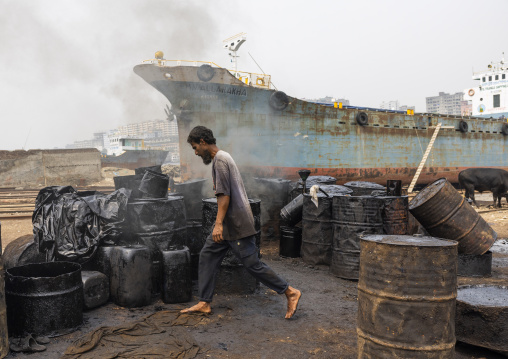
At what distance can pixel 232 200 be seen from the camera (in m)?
4.22

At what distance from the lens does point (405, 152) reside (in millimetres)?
22141

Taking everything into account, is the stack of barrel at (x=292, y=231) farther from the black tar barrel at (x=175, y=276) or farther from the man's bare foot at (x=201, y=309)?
the man's bare foot at (x=201, y=309)

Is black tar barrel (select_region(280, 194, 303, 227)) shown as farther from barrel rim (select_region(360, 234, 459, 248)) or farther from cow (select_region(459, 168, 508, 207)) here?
cow (select_region(459, 168, 508, 207))

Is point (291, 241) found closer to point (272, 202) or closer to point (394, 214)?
point (272, 202)

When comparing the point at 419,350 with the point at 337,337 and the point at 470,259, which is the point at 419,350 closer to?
the point at 337,337

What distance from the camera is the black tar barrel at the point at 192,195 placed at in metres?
6.64

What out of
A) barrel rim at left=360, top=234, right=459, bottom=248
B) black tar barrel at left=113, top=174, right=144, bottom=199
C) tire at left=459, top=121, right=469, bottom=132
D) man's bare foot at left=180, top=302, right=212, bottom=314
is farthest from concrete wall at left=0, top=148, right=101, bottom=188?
barrel rim at left=360, top=234, right=459, bottom=248

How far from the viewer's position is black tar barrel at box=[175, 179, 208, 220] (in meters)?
6.64

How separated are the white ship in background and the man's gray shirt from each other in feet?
119

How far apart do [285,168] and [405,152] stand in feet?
27.7

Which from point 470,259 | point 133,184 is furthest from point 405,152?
point 133,184

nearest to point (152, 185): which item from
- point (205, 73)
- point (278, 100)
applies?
point (205, 73)

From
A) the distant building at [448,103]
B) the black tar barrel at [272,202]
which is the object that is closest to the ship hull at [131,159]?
the black tar barrel at [272,202]

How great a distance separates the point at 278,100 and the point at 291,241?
11.3 meters
